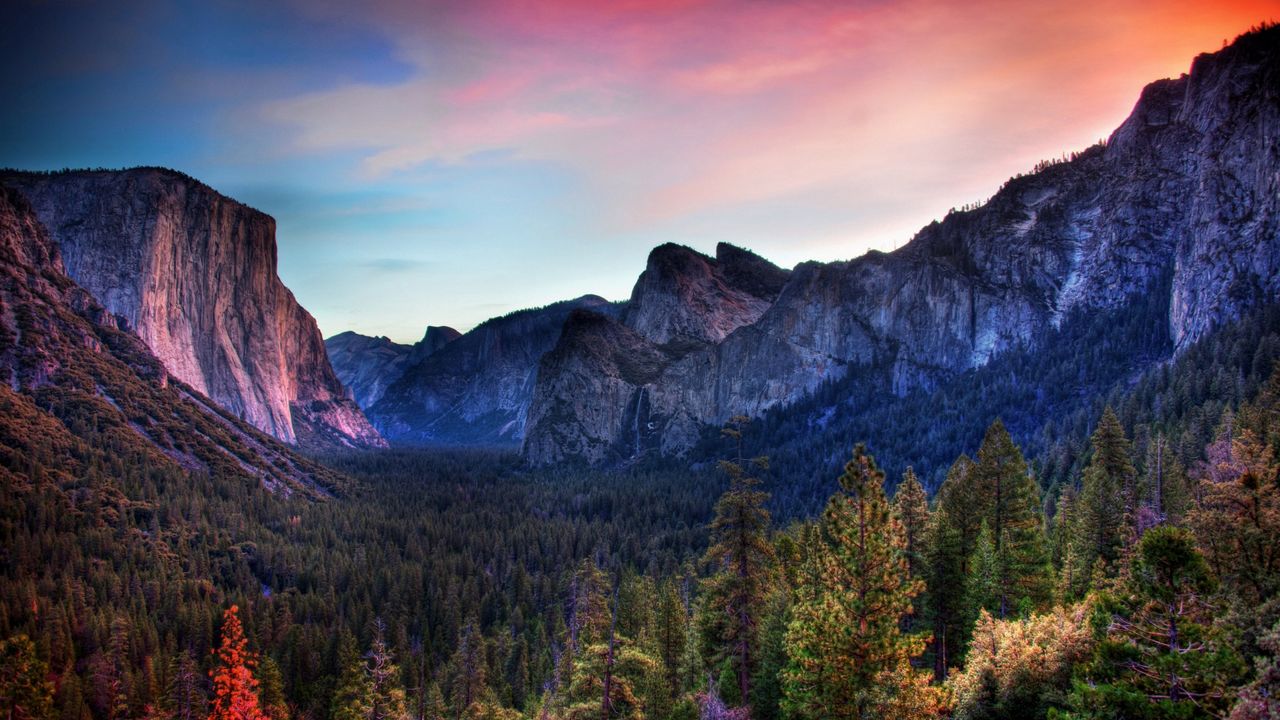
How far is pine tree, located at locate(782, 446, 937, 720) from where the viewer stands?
2033cm

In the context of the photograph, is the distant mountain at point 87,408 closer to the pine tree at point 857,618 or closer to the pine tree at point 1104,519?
the pine tree at point 857,618

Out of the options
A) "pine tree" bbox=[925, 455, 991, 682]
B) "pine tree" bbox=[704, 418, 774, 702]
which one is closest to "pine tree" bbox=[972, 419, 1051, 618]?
"pine tree" bbox=[925, 455, 991, 682]

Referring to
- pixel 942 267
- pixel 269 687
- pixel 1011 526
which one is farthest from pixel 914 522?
pixel 942 267

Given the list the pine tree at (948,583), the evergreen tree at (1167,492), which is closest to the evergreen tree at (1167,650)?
the pine tree at (948,583)

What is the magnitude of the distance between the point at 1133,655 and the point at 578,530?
10488 centimetres

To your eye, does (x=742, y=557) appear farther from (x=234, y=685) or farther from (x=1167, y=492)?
(x=1167, y=492)

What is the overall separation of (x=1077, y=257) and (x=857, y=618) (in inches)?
5882

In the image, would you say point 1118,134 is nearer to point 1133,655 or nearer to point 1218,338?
point 1218,338

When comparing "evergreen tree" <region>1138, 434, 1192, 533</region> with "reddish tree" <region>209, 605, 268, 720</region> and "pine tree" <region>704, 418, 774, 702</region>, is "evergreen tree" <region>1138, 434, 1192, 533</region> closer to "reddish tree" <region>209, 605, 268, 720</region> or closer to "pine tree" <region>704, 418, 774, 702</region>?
"pine tree" <region>704, 418, 774, 702</region>

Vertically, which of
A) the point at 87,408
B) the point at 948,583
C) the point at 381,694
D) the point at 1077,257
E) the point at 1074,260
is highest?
the point at 1077,257

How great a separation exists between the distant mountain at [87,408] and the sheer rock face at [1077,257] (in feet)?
372

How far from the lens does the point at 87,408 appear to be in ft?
397

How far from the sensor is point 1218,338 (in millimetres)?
90062

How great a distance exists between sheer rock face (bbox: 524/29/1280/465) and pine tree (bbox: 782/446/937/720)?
106451 mm
